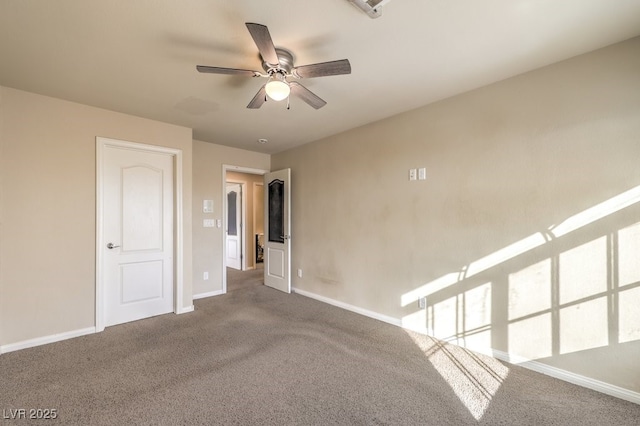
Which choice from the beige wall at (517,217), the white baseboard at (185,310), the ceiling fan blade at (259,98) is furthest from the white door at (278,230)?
the ceiling fan blade at (259,98)

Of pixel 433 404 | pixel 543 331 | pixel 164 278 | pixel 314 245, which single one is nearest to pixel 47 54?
pixel 164 278

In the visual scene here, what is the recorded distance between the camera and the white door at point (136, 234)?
3.16m

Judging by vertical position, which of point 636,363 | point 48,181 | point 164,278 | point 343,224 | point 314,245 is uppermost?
point 48,181

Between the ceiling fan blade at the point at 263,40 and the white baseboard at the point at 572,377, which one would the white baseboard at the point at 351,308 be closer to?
the white baseboard at the point at 572,377

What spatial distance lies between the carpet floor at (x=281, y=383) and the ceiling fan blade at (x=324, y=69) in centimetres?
228

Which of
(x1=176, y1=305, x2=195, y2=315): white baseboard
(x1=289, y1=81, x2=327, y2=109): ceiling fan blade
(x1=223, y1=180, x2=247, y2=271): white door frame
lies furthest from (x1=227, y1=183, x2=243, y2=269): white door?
(x1=289, y1=81, x2=327, y2=109): ceiling fan blade

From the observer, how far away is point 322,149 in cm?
420

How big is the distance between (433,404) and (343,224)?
2361 mm

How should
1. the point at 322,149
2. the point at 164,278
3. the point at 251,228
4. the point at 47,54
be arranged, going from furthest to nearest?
the point at 251,228 → the point at 322,149 → the point at 164,278 → the point at 47,54

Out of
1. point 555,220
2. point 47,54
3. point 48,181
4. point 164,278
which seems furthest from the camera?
point 164,278

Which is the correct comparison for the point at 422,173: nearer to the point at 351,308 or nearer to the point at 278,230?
the point at 351,308

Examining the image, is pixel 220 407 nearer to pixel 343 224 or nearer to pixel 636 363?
pixel 343 224

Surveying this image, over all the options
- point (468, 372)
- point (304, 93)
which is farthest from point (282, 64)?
point (468, 372)

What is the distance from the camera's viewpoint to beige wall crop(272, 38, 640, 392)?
6.40ft
